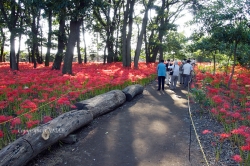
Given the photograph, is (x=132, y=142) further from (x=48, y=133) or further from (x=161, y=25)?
(x=161, y=25)

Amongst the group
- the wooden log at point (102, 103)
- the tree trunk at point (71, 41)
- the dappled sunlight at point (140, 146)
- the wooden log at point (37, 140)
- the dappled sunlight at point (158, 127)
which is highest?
the tree trunk at point (71, 41)

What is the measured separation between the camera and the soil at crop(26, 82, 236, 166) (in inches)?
146

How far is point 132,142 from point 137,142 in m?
0.12

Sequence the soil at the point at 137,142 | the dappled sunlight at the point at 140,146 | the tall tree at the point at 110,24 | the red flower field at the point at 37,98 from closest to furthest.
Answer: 1. the soil at the point at 137,142
2. the dappled sunlight at the point at 140,146
3. the red flower field at the point at 37,98
4. the tall tree at the point at 110,24

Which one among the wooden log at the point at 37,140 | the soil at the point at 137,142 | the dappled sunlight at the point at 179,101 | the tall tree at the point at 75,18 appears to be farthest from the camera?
the tall tree at the point at 75,18

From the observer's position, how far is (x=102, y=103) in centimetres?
624

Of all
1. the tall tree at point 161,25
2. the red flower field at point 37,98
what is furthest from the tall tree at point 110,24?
the red flower field at point 37,98

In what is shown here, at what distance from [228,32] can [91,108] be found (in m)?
6.28

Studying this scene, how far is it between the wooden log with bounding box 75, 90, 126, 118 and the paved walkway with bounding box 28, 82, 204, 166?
0.71 feet

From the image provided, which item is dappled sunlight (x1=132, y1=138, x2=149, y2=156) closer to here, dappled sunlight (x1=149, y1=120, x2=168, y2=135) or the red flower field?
dappled sunlight (x1=149, y1=120, x2=168, y2=135)

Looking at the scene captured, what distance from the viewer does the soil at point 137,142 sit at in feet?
12.2

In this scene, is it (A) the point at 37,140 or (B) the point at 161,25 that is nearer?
(A) the point at 37,140

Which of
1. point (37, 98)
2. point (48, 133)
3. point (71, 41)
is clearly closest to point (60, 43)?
point (71, 41)

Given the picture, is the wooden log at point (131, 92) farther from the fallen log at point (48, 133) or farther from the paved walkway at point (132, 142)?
the fallen log at point (48, 133)
